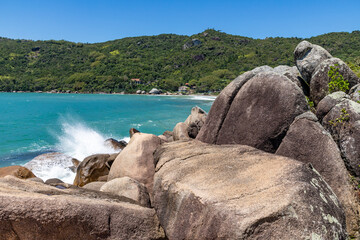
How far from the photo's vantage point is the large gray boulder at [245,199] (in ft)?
12.0

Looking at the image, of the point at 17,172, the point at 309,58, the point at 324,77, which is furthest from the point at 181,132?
the point at 17,172

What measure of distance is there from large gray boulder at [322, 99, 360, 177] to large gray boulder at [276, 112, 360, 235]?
35cm

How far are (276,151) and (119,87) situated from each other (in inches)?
5352

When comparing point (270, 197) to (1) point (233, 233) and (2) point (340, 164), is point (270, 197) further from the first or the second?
(2) point (340, 164)

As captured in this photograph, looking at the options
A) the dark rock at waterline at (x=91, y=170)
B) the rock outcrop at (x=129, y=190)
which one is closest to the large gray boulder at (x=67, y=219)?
the rock outcrop at (x=129, y=190)

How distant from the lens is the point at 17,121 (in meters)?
41.6

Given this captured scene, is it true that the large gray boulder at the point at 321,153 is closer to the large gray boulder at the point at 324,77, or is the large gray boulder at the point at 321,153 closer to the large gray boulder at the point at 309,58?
the large gray boulder at the point at 324,77

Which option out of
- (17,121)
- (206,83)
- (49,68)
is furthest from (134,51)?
(17,121)

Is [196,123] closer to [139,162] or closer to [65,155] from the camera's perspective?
[139,162]

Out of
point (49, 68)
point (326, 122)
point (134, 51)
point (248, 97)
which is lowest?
point (326, 122)

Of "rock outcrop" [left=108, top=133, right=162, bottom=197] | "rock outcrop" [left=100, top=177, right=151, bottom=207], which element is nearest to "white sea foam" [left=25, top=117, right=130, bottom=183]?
"rock outcrop" [left=108, top=133, right=162, bottom=197]

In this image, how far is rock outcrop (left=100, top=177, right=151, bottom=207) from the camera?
268 inches

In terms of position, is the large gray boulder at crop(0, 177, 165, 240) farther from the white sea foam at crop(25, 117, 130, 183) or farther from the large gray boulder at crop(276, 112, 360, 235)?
the white sea foam at crop(25, 117, 130, 183)

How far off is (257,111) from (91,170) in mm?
8741
